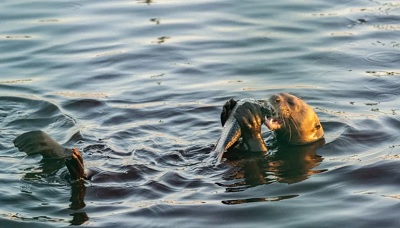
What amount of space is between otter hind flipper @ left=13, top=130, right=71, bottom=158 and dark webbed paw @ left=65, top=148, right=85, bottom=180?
1.43 feet

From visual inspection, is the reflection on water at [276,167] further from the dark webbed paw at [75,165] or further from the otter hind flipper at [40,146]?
the otter hind flipper at [40,146]

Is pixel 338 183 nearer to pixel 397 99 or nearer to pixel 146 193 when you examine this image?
pixel 146 193

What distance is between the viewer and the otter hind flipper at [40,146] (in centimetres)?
795

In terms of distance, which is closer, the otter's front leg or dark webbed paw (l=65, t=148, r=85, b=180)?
dark webbed paw (l=65, t=148, r=85, b=180)

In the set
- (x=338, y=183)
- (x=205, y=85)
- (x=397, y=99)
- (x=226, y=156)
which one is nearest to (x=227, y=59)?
(x=205, y=85)

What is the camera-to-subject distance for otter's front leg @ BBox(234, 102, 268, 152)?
800 cm

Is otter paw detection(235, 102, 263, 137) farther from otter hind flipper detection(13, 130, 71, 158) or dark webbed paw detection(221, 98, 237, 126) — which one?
otter hind flipper detection(13, 130, 71, 158)

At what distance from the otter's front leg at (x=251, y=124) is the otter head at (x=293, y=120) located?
27 centimetres

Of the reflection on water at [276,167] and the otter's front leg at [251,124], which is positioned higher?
the otter's front leg at [251,124]

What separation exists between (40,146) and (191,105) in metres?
2.02

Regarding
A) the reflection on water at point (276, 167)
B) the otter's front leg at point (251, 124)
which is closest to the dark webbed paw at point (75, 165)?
the reflection on water at point (276, 167)

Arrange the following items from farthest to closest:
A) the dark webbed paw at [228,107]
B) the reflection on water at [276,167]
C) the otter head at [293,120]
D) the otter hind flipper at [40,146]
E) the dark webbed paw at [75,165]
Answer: the otter head at [293,120] < the dark webbed paw at [228,107] < the otter hind flipper at [40,146] < the reflection on water at [276,167] < the dark webbed paw at [75,165]

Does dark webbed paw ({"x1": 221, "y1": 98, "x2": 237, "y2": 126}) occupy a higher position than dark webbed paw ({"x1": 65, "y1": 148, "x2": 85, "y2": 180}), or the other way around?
dark webbed paw ({"x1": 221, "y1": 98, "x2": 237, "y2": 126})

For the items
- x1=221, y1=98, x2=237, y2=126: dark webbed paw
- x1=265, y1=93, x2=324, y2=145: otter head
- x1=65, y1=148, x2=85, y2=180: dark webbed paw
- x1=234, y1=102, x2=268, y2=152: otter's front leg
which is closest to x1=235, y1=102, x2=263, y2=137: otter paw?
x1=234, y1=102, x2=268, y2=152: otter's front leg
